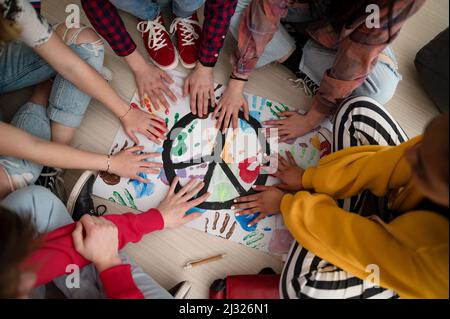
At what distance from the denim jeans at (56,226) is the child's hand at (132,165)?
15 centimetres

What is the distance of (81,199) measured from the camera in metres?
0.86

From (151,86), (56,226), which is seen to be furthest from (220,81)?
(56,226)

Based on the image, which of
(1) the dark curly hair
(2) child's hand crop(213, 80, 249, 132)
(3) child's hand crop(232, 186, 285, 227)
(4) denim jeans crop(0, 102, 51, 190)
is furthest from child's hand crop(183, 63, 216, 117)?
(1) the dark curly hair

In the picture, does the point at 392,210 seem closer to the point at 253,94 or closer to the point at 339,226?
the point at 339,226

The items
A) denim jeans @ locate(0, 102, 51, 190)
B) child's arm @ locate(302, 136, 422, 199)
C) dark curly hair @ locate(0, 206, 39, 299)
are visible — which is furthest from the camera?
denim jeans @ locate(0, 102, 51, 190)

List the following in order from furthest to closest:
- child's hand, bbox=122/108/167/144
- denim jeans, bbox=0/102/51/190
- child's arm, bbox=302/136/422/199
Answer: child's hand, bbox=122/108/167/144 → denim jeans, bbox=0/102/51/190 → child's arm, bbox=302/136/422/199

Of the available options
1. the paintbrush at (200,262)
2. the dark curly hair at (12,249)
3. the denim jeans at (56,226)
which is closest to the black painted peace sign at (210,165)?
the paintbrush at (200,262)

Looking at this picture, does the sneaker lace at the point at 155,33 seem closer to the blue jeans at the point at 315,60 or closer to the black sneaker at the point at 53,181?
the blue jeans at the point at 315,60

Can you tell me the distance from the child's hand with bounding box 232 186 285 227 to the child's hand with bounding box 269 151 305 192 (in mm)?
25

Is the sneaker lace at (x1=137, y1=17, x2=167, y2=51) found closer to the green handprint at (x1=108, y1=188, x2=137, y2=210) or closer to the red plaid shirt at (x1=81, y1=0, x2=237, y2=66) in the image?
the red plaid shirt at (x1=81, y1=0, x2=237, y2=66)

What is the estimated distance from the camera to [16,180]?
2.64 feet

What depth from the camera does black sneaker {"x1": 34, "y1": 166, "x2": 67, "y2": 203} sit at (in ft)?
2.85

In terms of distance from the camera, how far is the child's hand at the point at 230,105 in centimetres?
93
